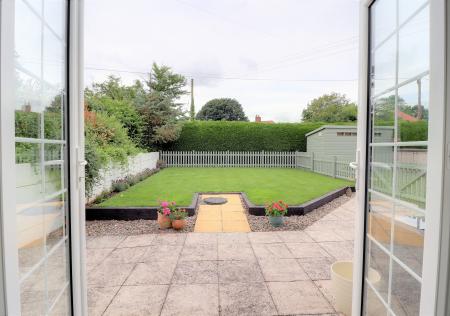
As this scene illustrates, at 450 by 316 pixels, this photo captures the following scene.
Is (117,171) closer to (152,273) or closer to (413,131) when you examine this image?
(152,273)

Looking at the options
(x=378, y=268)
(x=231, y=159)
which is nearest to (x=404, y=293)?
(x=378, y=268)

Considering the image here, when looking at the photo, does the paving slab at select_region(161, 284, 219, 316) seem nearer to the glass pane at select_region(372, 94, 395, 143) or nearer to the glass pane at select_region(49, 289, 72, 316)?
the glass pane at select_region(49, 289, 72, 316)

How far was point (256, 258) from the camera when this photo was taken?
2963 millimetres

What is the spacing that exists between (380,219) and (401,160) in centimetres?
39

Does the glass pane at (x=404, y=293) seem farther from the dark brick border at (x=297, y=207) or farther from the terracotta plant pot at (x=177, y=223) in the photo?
the dark brick border at (x=297, y=207)

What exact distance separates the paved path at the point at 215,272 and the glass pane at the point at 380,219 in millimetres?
911

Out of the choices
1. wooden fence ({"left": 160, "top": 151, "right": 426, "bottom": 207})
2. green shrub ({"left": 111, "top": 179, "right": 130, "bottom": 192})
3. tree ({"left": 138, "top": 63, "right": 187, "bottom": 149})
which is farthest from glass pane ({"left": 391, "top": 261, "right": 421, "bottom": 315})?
tree ({"left": 138, "top": 63, "right": 187, "bottom": 149})

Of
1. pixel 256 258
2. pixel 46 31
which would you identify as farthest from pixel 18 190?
pixel 256 258

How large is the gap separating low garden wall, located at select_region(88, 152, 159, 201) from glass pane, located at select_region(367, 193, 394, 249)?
5.00 meters

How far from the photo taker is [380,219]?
4.65 feet

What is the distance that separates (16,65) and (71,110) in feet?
1.57

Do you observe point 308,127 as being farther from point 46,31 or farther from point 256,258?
point 46,31

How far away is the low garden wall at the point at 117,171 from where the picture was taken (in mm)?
5472

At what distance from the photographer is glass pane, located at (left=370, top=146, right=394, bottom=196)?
1.32 m
